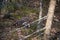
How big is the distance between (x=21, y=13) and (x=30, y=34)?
7.74 feet

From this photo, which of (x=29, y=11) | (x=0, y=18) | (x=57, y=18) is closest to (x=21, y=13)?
(x=29, y=11)

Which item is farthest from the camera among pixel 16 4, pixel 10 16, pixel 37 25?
pixel 16 4

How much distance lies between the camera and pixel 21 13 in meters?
10.9

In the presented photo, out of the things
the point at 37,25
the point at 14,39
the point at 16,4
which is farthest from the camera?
the point at 16,4

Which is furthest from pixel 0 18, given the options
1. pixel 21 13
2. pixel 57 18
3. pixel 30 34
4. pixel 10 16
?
pixel 57 18

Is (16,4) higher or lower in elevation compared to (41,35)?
higher

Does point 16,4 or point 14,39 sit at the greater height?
point 16,4

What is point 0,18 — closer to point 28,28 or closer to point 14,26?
point 14,26

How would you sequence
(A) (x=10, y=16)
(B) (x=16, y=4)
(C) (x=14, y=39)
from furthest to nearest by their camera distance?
(B) (x=16, y=4)
(A) (x=10, y=16)
(C) (x=14, y=39)

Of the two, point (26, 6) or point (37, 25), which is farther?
point (26, 6)

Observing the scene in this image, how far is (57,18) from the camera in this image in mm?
11562

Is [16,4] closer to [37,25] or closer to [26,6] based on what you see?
[26,6]

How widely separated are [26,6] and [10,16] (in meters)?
1.63

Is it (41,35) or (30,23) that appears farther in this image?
(30,23)
